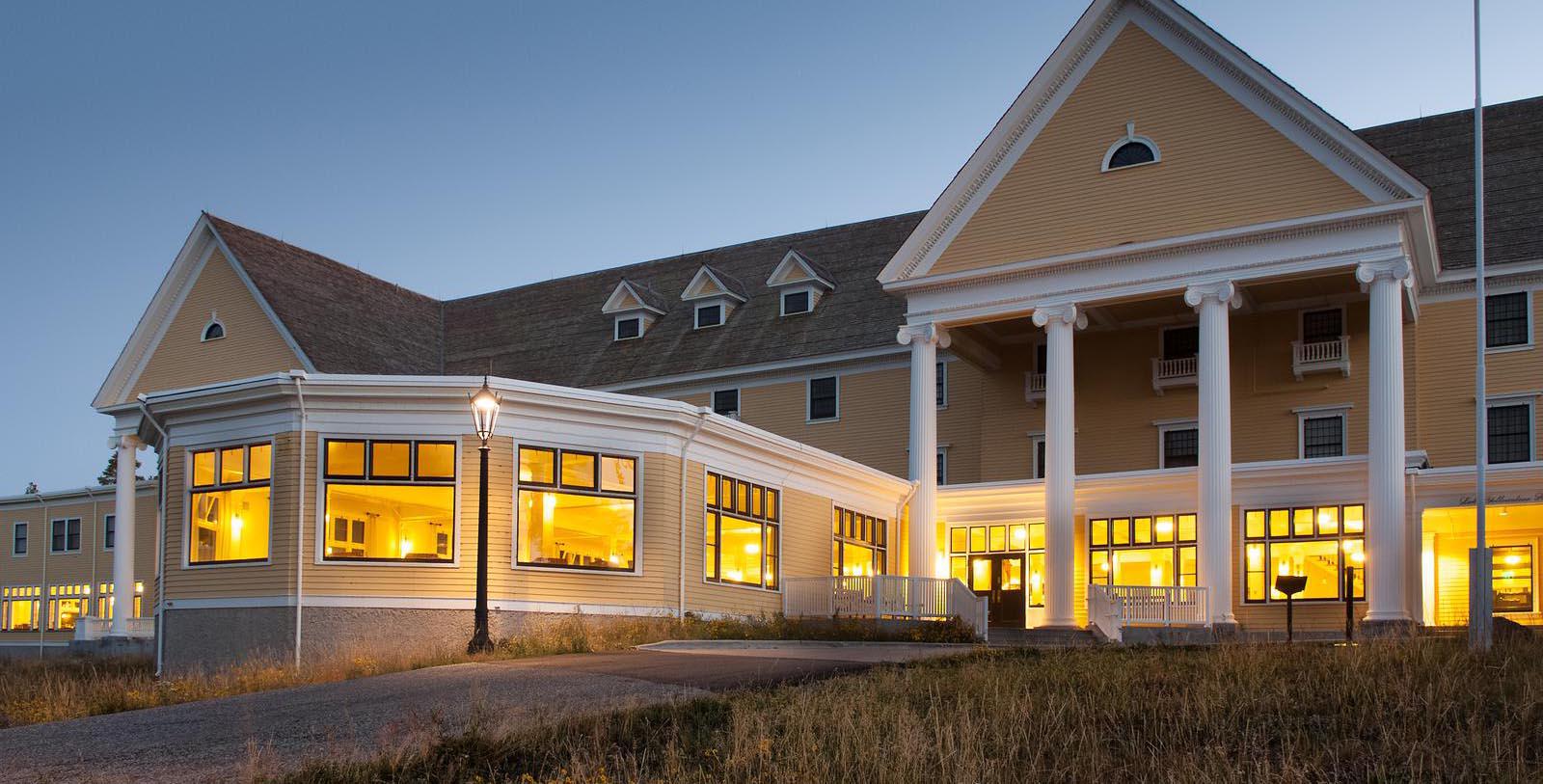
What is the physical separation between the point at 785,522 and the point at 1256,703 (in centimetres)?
1979

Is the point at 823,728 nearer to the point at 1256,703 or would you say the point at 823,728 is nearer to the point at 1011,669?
the point at 1256,703

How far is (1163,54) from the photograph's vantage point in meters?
36.0

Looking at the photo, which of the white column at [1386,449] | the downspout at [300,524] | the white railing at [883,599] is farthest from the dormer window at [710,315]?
the downspout at [300,524]

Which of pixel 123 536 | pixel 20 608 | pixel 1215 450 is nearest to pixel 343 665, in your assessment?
pixel 1215 450

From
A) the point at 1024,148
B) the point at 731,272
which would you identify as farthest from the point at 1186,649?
the point at 731,272

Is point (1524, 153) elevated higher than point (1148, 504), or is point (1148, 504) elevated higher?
point (1524, 153)

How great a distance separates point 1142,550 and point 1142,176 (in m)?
9.23

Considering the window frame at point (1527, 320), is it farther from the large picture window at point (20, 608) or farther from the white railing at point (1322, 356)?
the large picture window at point (20, 608)

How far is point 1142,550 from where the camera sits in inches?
1459

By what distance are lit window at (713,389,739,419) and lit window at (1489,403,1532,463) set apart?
21702 millimetres

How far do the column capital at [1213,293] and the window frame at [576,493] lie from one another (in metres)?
13.9

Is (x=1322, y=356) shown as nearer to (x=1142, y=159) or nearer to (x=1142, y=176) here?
(x=1142, y=176)

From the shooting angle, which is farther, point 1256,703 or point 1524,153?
point 1524,153

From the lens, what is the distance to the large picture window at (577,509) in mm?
27500
